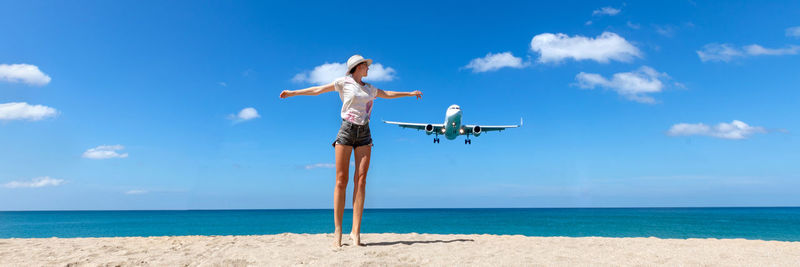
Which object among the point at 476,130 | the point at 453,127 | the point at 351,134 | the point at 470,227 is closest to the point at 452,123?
the point at 453,127

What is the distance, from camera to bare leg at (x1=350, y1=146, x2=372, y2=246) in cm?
582

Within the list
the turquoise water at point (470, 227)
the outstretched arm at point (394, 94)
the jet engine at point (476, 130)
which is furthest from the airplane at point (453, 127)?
the outstretched arm at point (394, 94)

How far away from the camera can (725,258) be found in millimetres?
5203

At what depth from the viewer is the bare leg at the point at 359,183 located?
19.1 ft

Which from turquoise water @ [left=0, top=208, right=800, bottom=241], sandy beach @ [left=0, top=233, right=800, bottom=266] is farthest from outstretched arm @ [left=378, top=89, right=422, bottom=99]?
turquoise water @ [left=0, top=208, right=800, bottom=241]

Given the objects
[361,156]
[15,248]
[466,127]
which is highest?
[466,127]

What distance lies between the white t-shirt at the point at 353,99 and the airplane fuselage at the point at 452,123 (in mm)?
23466

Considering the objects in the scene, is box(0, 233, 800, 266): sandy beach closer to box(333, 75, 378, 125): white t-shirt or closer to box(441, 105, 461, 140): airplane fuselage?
box(333, 75, 378, 125): white t-shirt

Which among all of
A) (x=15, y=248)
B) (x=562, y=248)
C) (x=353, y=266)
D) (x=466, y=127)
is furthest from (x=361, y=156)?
(x=466, y=127)

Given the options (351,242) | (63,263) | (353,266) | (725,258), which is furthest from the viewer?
(351,242)

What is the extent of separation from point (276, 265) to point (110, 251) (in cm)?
314

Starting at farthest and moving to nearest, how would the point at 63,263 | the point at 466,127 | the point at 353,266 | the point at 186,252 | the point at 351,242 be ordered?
1. the point at 466,127
2. the point at 351,242
3. the point at 186,252
4. the point at 63,263
5. the point at 353,266

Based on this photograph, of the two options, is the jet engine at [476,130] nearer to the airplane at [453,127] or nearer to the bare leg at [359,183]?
the airplane at [453,127]

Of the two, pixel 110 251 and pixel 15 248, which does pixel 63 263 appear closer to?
pixel 110 251
